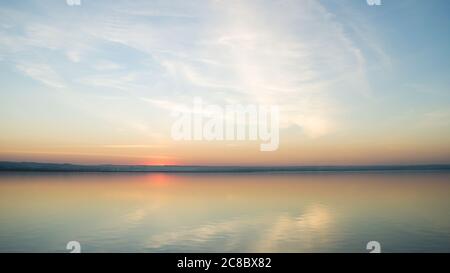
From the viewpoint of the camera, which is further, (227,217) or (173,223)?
(227,217)

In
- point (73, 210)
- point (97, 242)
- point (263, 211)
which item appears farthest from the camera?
point (73, 210)

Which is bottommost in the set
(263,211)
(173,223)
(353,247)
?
(353,247)

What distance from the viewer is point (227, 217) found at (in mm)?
19750

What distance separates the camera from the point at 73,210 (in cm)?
2339

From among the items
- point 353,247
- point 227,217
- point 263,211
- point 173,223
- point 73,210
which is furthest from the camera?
point 73,210

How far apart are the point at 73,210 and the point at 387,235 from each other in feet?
59.7

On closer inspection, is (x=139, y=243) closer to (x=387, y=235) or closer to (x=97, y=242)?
(x=97, y=242)
